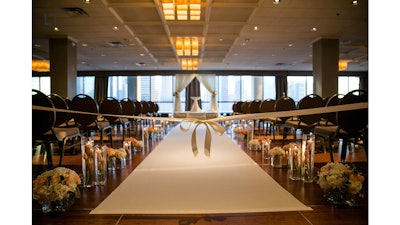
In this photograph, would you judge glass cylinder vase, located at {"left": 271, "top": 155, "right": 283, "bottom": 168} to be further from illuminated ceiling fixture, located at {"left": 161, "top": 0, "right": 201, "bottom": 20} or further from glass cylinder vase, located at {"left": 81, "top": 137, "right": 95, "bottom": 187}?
illuminated ceiling fixture, located at {"left": 161, "top": 0, "right": 201, "bottom": 20}

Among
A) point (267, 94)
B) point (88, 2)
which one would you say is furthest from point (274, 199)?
point (267, 94)

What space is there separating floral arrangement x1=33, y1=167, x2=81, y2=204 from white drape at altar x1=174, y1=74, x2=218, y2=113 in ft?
→ 51.5

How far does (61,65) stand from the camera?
922 cm

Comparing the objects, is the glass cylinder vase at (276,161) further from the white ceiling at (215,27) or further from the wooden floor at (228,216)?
the white ceiling at (215,27)

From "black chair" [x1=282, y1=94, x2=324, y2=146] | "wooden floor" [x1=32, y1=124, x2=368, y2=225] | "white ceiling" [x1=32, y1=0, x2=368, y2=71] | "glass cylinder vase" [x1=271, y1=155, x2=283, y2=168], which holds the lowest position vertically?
"wooden floor" [x1=32, y1=124, x2=368, y2=225]

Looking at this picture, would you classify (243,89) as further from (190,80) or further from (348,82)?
(348,82)

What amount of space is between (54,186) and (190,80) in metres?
16.6

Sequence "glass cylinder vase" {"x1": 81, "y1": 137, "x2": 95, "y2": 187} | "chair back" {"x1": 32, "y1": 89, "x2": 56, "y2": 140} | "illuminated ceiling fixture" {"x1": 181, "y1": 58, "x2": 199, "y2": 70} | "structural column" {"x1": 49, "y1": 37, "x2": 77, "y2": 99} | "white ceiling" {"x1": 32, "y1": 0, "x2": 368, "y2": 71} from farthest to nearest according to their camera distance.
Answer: "illuminated ceiling fixture" {"x1": 181, "y1": 58, "x2": 199, "y2": 70}, "structural column" {"x1": 49, "y1": 37, "x2": 77, "y2": 99}, "white ceiling" {"x1": 32, "y1": 0, "x2": 368, "y2": 71}, "chair back" {"x1": 32, "y1": 89, "x2": 56, "y2": 140}, "glass cylinder vase" {"x1": 81, "y1": 137, "x2": 95, "y2": 187}

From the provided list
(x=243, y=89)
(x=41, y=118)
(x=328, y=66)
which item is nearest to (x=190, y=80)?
(x=243, y=89)

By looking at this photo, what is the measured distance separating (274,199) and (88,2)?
5.59m

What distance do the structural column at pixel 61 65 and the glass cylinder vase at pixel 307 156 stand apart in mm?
8299

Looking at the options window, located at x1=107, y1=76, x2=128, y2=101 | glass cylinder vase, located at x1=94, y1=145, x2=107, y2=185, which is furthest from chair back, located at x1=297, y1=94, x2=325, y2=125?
window, located at x1=107, y1=76, x2=128, y2=101

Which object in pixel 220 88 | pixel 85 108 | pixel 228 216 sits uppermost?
pixel 220 88

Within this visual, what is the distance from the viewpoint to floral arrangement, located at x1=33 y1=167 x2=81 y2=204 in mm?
1748
